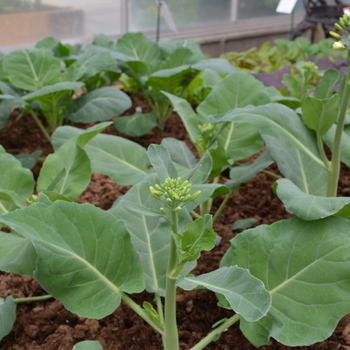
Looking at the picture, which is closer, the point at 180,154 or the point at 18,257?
the point at 18,257

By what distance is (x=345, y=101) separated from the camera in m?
1.05

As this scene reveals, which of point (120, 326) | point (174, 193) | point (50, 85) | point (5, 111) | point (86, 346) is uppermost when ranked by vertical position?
point (174, 193)

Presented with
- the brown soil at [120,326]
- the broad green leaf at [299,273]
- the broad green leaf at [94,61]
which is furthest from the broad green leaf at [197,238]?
the broad green leaf at [94,61]

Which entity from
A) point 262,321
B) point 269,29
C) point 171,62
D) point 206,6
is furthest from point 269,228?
point 269,29

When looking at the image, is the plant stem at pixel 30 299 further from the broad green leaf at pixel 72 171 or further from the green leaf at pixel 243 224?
the green leaf at pixel 243 224

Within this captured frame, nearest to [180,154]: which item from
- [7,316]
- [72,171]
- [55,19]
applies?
[72,171]

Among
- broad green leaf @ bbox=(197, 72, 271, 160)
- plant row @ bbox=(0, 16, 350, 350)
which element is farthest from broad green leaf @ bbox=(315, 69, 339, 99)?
broad green leaf @ bbox=(197, 72, 271, 160)

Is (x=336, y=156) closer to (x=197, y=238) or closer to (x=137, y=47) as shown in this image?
(x=197, y=238)

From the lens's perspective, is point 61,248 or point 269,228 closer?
point 61,248

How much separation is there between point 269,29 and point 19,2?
357cm

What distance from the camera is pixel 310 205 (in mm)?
949

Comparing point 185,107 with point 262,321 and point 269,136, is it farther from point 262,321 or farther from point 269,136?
point 262,321

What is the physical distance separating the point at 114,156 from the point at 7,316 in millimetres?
607

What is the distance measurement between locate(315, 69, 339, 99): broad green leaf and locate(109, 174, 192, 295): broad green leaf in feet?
1.93
